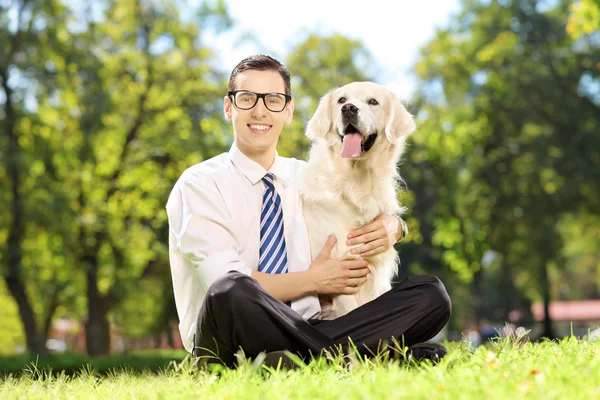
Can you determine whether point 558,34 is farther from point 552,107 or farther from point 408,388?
point 408,388

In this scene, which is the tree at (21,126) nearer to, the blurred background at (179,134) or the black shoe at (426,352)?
the blurred background at (179,134)

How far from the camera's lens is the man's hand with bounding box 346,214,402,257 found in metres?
4.52

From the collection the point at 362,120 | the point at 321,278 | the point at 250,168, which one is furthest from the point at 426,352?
the point at 362,120

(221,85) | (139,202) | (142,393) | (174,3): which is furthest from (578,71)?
(142,393)

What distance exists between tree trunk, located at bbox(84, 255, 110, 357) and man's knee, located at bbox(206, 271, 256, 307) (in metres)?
17.0

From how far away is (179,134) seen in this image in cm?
2050

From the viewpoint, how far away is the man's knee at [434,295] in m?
4.02

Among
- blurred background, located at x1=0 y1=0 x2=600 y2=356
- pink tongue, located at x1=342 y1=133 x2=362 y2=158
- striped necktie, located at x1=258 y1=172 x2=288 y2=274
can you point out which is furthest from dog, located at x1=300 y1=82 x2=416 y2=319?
blurred background, located at x1=0 y1=0 x2=600 y2=356

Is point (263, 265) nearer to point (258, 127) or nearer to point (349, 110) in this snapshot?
point (258, 127)

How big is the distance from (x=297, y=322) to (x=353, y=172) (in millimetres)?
1457

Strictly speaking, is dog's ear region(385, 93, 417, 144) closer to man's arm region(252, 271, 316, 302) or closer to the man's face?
the man's face

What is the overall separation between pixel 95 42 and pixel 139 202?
15.1ft

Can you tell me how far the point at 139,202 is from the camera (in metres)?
21.3

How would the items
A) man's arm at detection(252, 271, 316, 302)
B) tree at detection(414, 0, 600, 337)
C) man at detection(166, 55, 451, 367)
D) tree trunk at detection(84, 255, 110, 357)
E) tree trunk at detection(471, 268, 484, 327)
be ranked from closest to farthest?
man at detection(166, 55, 451, 367), man's arm at detection(252, 271, 316, 302), tree trunk at detection(84, 255, 110, 357), tree at detection(414, 0, 600, 337), tree trunk at detection(471, 268, 484, 327)
